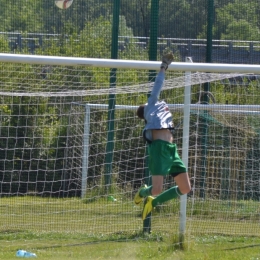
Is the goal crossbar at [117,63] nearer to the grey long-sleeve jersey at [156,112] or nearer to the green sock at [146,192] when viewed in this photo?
the grey long-sleeve jersey at [156,112]

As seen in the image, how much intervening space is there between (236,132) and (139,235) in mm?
2204

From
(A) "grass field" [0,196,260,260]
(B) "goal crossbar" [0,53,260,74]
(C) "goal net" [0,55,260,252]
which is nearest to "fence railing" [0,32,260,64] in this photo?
(C) "goal net" [0,55,260,252]

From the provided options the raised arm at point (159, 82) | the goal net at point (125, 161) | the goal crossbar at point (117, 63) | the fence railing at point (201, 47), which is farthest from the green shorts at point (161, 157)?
the fence railing at point (201, 47)

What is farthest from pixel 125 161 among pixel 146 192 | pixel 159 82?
pixel 159 82

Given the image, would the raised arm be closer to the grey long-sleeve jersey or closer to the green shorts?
the grey long-sleeve jersey

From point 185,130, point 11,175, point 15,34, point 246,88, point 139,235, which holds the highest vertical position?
point 15,34

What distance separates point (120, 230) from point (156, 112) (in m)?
3.19

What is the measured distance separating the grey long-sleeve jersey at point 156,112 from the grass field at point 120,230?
2.30 m

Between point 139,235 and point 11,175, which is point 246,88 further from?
point 11,175

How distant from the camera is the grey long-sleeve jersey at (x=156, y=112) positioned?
26.6 ft

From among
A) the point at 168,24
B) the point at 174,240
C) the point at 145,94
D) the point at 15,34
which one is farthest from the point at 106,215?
the point at 15,34

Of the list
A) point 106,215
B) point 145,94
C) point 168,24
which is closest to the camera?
point 106,215

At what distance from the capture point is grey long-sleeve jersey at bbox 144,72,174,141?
26.6 ft

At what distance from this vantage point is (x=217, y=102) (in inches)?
469
